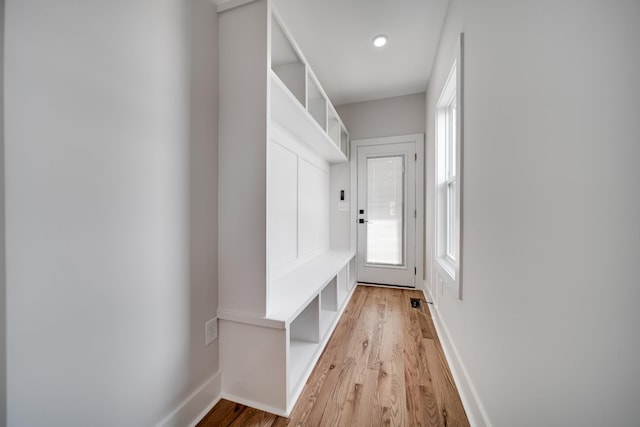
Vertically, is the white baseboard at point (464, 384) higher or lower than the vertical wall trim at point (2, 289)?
lower

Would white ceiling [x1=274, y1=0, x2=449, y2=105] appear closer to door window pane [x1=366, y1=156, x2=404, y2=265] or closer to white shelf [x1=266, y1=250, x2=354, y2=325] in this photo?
door window pane [x1=366, y1=156, x2=404, y2=265]

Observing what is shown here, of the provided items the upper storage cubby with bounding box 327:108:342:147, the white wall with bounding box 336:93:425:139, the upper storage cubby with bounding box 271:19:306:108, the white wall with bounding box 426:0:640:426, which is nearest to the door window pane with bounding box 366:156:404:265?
the white wall with bounding box 336:93:425:139

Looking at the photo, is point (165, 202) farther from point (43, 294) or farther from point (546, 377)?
point (546, 377)

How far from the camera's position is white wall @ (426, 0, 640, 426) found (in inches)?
18.3

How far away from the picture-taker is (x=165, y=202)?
104cm

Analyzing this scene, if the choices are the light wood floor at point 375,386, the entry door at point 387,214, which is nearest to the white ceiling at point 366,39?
the entry door at point 387,214

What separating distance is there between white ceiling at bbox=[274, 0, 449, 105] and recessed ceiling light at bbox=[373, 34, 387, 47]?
0.04 m

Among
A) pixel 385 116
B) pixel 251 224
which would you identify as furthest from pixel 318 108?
pixel 251 224

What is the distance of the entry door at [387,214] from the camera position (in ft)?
10.5

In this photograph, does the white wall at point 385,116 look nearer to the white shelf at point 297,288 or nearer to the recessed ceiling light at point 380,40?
the recessed ceiling light at point 380,40

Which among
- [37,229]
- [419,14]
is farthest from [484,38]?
[37,229]

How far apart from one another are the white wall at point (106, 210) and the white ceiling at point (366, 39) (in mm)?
967

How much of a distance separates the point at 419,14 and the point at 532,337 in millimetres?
2243

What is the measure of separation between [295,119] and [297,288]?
119cm
